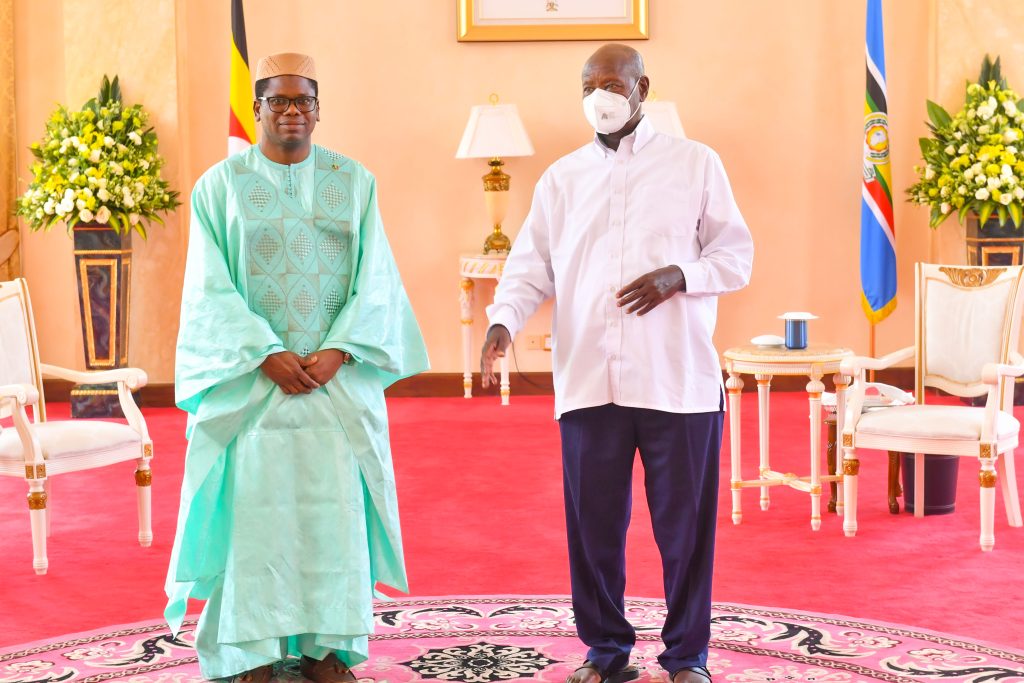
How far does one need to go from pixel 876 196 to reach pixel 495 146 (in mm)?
2574

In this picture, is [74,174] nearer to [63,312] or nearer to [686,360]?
[63,312]

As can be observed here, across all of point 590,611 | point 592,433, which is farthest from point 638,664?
point 592,433

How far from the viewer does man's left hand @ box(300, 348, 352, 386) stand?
3.50 metres

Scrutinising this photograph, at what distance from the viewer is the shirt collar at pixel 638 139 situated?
3.41m

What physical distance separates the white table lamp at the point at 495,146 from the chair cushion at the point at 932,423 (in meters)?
3.88

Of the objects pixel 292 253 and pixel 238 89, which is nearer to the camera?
pixel 292 253

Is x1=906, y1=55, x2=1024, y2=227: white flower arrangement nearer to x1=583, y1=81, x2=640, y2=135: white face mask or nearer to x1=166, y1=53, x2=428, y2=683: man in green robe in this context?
x1=583, y1=81, x2=640, y2=135: white face mask

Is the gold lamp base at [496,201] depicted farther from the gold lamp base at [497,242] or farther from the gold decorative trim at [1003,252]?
the gold decorative trim at [1003,252]

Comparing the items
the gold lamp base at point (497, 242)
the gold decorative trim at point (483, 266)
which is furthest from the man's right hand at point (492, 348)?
the gold lamp base at point (497, 242)

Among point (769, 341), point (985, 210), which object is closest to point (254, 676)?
point (769, 341)

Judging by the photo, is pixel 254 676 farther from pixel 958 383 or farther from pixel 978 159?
pixel 978 159

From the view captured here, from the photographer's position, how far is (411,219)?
927 cm

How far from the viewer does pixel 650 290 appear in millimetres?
3260

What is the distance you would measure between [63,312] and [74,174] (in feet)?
5.04
